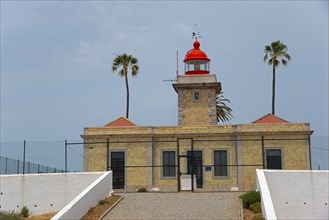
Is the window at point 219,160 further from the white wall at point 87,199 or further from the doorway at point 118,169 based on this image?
the white wall at point 87,199

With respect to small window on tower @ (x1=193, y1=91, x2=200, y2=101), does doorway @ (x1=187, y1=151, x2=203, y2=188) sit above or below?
below

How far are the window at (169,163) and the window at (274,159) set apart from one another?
5.91m

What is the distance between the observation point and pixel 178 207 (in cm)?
1880

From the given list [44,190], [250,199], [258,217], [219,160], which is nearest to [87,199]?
[44,190]

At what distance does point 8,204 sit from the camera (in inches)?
878

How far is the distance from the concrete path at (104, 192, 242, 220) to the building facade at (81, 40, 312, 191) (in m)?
10.0

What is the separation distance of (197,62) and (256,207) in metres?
21.7

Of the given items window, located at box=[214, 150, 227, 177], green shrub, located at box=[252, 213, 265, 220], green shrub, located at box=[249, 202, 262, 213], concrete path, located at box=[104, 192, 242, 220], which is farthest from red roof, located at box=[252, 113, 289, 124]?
green shrub, located at box=[252, 213, 265, 220]

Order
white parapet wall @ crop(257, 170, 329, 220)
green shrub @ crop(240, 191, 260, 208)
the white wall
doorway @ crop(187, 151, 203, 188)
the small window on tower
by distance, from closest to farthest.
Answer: the white wall
green shrub @ crop(240, 191, 260, 208)
white parapet wall @ crop(257, 170, 329, 220)
doorway @ crop(187, 151, 203, 188)
the small window on tower

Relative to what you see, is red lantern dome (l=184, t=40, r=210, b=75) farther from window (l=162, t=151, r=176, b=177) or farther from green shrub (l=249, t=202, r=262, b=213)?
green shrub (l=249, t=202, r=262, b=213)

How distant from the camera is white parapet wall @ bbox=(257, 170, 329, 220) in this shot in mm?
19844

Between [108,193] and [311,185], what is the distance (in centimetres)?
819

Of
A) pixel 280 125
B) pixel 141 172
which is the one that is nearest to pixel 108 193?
pixel 141 172

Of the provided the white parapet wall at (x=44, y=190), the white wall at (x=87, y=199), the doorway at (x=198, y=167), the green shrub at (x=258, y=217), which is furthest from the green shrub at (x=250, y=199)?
the doorway at (x=198, y=167)
